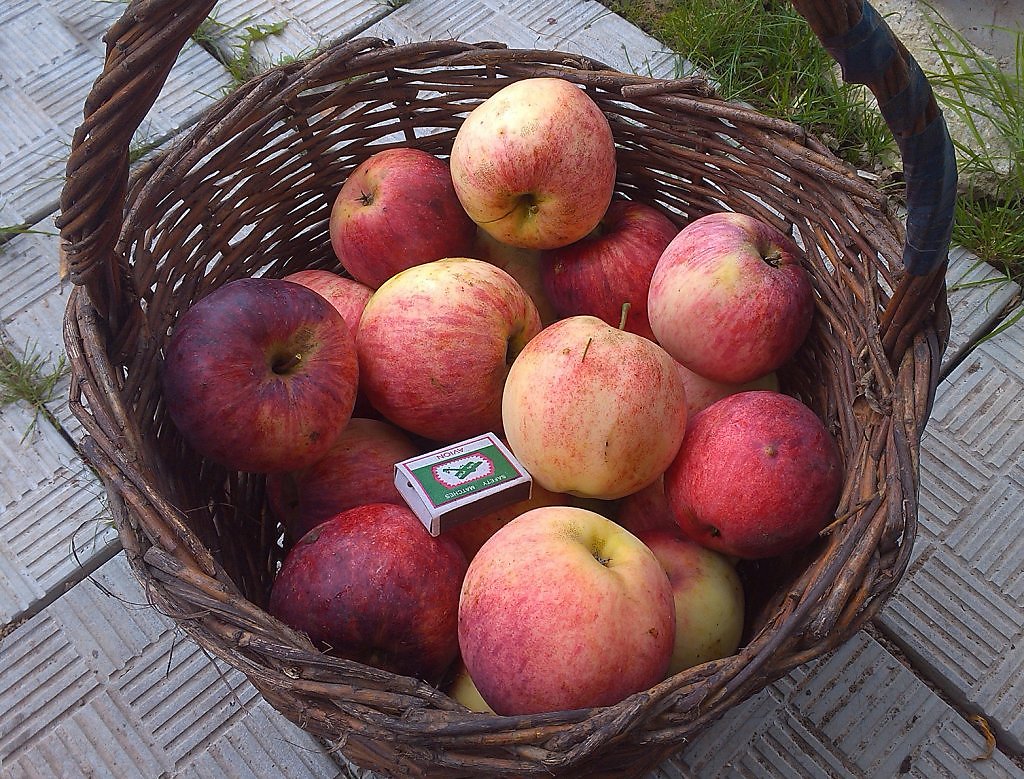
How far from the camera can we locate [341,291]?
1.32 m

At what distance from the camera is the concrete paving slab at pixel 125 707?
52.4 inches

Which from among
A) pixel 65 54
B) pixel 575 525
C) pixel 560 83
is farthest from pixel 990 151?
pixel 65 54

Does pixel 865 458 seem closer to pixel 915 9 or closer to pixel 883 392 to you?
pixel 883 392

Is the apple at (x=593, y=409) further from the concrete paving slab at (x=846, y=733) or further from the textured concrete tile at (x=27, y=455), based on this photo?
the textured concrete tile at (x=27, y=455)

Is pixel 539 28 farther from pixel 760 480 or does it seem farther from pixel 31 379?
pixel 760 480

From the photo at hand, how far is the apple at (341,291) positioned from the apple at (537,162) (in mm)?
206

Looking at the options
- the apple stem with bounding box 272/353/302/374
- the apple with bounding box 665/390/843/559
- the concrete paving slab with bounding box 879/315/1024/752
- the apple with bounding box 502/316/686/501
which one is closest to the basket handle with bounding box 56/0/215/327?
the apple stem with bounding box 272/353/302/374

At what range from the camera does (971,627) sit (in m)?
1.47

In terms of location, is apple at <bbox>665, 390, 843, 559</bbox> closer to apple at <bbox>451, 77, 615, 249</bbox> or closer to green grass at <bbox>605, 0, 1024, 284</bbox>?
apple at <bbox>451, 77, 615, 249</bbox>

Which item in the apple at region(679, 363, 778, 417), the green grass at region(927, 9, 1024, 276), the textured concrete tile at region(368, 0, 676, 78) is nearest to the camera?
the apple at region(679, 363, 778, 417)

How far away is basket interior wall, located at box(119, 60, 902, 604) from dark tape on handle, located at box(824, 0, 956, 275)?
0.14 metres

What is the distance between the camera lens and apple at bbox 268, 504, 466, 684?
3.19 feet

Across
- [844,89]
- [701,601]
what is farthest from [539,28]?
[701,601]

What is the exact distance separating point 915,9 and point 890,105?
5.92ft
